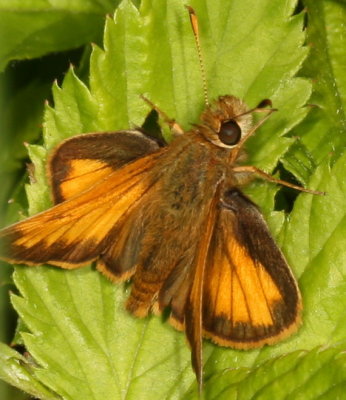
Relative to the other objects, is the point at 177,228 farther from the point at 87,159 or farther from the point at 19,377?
the point at 19,377

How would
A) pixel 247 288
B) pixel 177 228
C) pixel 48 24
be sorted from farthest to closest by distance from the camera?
A: pixel 48 24
pixel 177 228
pixel 247 288

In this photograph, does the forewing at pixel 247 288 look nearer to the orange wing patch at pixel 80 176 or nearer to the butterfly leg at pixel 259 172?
the butterfly leg at pixel 259 172

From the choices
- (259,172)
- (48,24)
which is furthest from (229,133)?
(48,24)

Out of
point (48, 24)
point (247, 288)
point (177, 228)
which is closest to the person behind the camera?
point (247, 288)

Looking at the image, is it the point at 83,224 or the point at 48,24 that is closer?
the point at 83,224

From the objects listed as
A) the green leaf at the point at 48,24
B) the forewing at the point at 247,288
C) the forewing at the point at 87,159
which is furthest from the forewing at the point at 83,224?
the green leaf at the point at 48,24

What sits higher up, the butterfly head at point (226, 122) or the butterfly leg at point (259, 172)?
the butterfly head at point (226, 122)

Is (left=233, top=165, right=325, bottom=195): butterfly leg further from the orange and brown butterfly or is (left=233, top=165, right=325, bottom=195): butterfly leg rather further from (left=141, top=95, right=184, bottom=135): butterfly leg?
(left=141, top=95, right=184, bottom=135): butterfly leg
